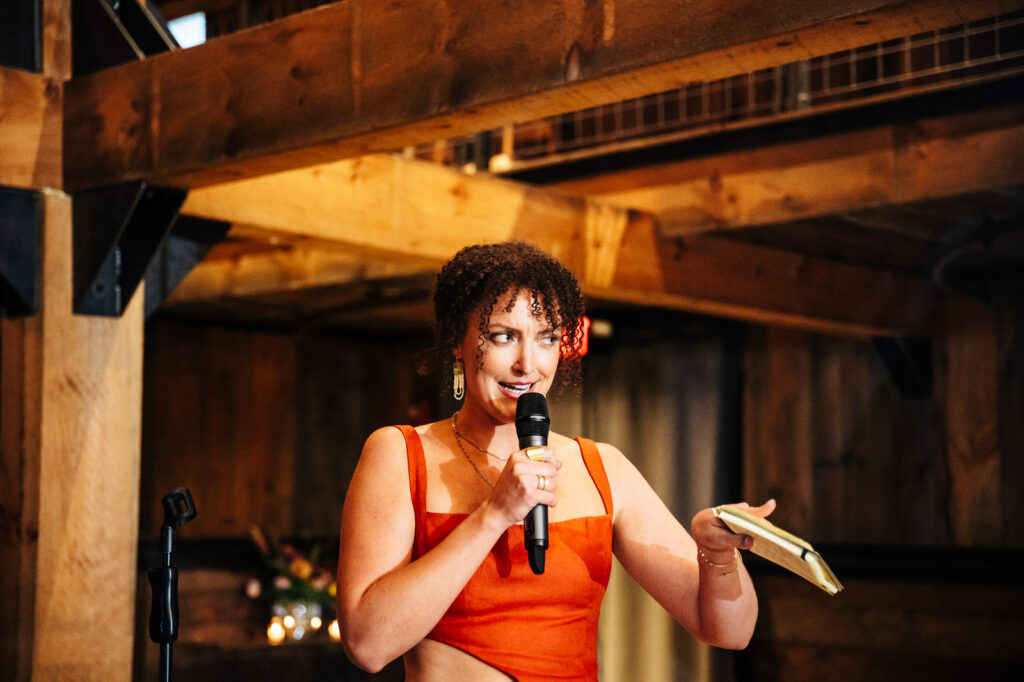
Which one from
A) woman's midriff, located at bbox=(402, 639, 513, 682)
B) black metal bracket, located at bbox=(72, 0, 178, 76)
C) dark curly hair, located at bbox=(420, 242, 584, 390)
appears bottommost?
woman's midriff, located at bbox=(402, 639, 513, 682)

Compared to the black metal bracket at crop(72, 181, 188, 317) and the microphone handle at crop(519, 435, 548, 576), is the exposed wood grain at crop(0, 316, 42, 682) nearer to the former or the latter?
the black metal bracket at crop(72, 181, 188, 317)

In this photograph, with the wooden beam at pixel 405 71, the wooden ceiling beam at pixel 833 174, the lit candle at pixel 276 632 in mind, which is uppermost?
the wooden ceiling beam at pixel 833 174

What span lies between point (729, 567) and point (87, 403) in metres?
1.81

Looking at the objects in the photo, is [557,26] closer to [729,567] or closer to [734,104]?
[729,567]

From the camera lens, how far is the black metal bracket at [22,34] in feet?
9.47

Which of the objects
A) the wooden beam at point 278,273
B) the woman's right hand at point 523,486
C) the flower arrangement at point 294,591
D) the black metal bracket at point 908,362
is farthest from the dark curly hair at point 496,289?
the flower arrangement at point 294,591

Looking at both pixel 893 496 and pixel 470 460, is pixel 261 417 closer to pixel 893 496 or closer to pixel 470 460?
pixel 893 496

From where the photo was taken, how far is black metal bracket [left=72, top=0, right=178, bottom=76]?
9.55ft

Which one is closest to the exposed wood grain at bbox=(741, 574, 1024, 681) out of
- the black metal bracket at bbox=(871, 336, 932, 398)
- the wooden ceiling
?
the black metal bracket at bbox=(871, 336, 932, 398)

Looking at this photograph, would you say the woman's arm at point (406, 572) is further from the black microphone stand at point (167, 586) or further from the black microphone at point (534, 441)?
the black microphone stand at point (167, 586)

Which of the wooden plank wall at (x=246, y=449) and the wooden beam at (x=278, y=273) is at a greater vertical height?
the wooden beam at (x=278, y=273)

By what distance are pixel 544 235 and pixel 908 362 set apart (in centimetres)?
245

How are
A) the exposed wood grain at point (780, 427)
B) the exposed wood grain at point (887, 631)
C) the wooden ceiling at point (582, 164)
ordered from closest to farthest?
the wooden ceiling at point (582, 164)
the exposed wood grain at point (887, 631)
the exposed wood grain at point (780, 427)

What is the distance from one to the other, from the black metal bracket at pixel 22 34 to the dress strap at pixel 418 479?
5.75 ft
